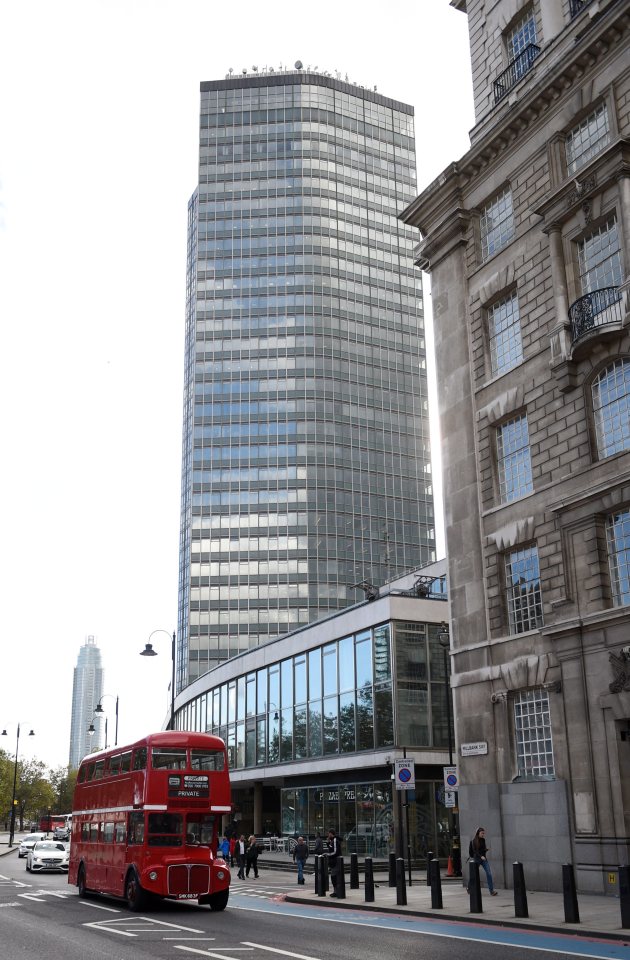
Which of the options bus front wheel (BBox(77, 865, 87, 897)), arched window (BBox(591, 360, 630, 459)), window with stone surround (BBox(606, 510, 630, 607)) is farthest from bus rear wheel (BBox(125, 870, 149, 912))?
arched window (BBox(591, 360, 630, 459))

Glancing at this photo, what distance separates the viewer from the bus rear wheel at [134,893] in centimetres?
2123

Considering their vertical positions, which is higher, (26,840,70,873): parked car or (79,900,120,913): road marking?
(79,900,120,913): road marking

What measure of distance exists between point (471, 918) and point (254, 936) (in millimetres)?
4553

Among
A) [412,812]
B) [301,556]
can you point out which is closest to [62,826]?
[301,556]

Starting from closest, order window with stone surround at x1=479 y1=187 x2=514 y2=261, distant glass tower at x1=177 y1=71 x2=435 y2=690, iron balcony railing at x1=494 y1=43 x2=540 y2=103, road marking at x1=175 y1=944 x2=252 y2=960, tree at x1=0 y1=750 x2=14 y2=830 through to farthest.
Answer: road marking at x1=175 y1=944 x2=252 y2=960
iron balcony railing at x1=494 y1=43 x2=540 y2=103
window with stone surround at x1=479 y1=187 x2=514 y2=261
tree at x1=0 y1=750 x2=14 y2=830
distant glass tower at x1=177 y1=71 x2=435 y2=690

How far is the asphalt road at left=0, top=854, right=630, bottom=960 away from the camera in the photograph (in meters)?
13.8

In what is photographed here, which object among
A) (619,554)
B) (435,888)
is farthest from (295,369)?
(435,888)

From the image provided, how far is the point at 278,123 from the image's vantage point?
413 ft

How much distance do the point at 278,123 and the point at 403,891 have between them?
120m

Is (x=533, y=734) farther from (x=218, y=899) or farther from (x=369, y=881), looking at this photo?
(x=218, y=899)

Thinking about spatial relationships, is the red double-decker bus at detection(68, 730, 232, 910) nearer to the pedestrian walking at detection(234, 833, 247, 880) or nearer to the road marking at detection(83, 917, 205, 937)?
the road marking at detection(83, 917, 205, 937)

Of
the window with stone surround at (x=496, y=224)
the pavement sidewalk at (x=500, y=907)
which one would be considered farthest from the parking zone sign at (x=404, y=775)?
the window with stone surround at (x=496, y=224)

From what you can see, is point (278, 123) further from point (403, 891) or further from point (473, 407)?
point (403, 891)

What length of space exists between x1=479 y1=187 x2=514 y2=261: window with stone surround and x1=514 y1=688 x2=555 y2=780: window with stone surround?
13565mm
